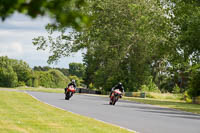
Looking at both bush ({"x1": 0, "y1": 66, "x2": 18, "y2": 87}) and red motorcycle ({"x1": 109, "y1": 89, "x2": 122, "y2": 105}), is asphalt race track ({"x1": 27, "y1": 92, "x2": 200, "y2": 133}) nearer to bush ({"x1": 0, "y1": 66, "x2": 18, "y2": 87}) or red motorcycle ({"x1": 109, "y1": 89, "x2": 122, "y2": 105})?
red motorcycle ({"x1": 109, "y1": 89, "x2": 122, "y2": 105})

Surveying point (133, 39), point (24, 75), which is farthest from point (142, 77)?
point (24, 75)

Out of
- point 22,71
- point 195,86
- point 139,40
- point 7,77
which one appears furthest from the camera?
point 22,71

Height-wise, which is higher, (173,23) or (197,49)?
(173,23)

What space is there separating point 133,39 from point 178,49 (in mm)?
17108

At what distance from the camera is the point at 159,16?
156 ft

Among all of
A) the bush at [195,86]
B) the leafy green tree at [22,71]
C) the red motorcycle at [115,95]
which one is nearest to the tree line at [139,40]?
the bush at [195,86]

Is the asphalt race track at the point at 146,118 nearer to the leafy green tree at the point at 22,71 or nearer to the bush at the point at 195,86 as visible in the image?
the bush at the point at 195,86

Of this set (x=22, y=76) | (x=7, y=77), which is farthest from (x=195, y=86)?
(x=22, y=76)

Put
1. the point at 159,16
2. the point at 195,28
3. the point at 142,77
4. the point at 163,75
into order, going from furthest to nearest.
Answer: the point at 163,75, the point at 142,77, the point at 159,16, the point at 195,28

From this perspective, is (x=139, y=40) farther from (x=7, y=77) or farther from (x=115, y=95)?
(x=7, y=77)

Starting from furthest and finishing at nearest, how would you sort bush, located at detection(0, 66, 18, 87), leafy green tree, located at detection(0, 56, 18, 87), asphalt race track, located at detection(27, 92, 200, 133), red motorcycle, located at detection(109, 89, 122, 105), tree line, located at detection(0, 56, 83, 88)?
tree line, located at detection(0, 56, 83, 88)
bush, located at detection(0, 66, 18, 87)
leafy green tree, located at detection(0, 56, 18, 87)
red motorcycle, located at detection(109, 89, 122, 105)
asphalt race track, located at detection(27, 92, 200, 133)

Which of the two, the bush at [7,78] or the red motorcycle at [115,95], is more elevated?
the bush at [7,78]

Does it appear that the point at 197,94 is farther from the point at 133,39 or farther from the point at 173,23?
the point at 133,39

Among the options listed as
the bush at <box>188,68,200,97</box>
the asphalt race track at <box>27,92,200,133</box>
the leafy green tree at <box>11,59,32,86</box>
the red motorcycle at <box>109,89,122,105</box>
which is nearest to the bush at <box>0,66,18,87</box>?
the leafy green tree at <box>11,59,32,86</box>
